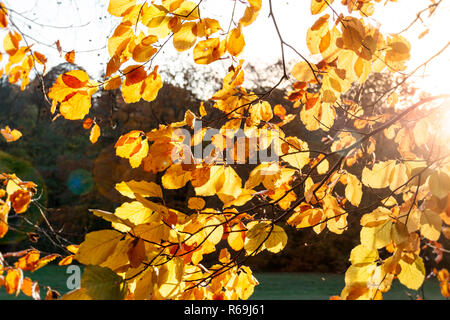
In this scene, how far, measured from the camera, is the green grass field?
243 inches

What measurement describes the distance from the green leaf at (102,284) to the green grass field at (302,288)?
553 centimetres

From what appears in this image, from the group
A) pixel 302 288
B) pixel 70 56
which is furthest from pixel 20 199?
pixel 302 288

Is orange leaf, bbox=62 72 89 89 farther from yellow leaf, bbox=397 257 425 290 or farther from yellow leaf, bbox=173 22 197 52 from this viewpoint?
yellow leaf, bbox=397 257 425 290

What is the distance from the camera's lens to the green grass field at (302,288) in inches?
243

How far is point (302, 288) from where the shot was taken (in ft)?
21.8

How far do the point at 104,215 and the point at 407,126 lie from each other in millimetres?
1374

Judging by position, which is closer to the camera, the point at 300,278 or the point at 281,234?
the point at 281,234

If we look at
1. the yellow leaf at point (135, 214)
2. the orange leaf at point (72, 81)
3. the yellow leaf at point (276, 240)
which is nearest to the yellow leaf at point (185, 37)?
the orange leaf at point (72, 81)

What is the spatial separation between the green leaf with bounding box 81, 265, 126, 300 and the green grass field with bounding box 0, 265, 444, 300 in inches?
218

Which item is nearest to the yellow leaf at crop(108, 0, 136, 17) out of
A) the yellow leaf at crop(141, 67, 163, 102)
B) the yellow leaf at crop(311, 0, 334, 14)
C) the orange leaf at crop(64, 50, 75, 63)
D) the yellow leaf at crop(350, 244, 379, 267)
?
the yellow leaf at crop(141, 67, 163, 102)

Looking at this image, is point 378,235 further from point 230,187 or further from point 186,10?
point 186,10

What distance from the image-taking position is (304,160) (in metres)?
1.15
